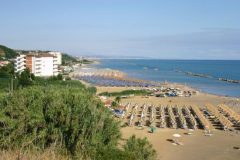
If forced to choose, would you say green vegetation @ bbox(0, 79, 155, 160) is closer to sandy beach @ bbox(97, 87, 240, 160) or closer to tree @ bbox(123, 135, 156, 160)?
tree @ bbox(123, 135, 156, 160)

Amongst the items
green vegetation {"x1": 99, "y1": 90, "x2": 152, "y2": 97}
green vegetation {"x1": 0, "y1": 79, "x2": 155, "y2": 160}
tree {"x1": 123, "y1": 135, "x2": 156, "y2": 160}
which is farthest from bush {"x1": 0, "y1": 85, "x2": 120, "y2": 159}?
green vegetation {"x1": 99, "y1": 90, "x2": 152, "y2": 97}

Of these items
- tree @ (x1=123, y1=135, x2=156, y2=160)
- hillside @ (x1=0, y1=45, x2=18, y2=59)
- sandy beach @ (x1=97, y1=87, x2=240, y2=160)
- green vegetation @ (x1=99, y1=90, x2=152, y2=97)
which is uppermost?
hillside @ (x1=0, y1=45, x2=18, y2=59)

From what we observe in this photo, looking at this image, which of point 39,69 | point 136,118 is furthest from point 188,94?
point 39,69

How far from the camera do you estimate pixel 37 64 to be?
69812 mm

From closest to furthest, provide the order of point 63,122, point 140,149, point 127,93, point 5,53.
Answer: point 63,122 < point 140,149 < point 127,93 < point 5,53

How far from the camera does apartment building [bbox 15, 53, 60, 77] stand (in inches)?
2692

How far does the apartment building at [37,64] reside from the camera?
68375mm

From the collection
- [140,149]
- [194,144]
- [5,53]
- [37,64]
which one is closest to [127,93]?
[37,64]

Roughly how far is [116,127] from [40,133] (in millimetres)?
3034

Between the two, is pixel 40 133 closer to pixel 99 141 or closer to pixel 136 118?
pixel 99 141

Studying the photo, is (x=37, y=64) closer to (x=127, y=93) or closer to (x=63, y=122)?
(x=127, y=93)

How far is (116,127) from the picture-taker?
1541cm

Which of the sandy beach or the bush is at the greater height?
the bush

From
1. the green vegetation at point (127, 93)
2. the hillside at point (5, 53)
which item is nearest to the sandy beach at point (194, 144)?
the green vegetation at point (127, 93)
